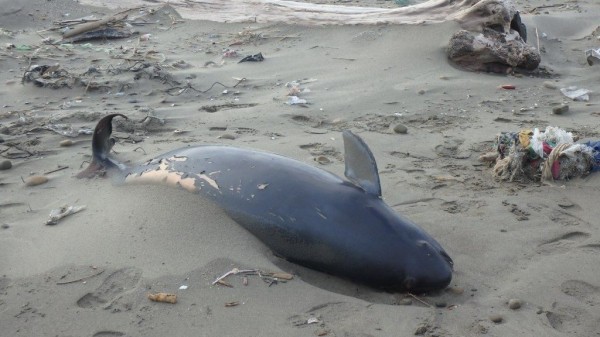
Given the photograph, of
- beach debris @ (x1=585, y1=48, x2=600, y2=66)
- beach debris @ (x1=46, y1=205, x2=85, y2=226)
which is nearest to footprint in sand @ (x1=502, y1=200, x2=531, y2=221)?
beach debris @ (x1=46, y1=205, x2=85, y2=226)

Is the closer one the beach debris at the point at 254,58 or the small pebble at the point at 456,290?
the small pebble at the point at 456,290

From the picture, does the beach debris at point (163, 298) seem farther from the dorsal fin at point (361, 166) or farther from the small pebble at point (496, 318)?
the small pebble at point (496, 318)

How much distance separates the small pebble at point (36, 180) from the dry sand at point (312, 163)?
4cm

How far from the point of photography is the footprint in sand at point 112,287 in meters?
3.28

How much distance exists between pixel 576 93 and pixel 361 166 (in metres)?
4.05

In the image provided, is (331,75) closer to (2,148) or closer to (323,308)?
(2,148)

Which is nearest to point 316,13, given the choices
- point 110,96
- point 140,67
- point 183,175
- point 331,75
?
point 331,75

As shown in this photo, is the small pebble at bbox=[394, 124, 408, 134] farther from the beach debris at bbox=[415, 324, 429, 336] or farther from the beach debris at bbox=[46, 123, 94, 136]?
the beach debris at bbox=[415, 324, 429, 336]

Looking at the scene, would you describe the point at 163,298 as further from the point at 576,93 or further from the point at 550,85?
the point at 550,85

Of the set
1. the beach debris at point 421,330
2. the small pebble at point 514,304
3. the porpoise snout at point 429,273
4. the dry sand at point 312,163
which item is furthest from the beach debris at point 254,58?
the beach debris at point 421,330

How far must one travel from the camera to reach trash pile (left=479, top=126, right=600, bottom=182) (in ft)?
15.5

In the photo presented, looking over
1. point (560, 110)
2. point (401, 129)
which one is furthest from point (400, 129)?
point (560, 110)

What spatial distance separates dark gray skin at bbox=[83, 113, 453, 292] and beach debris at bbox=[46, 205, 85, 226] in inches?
29.6

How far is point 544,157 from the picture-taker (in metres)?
4.82
